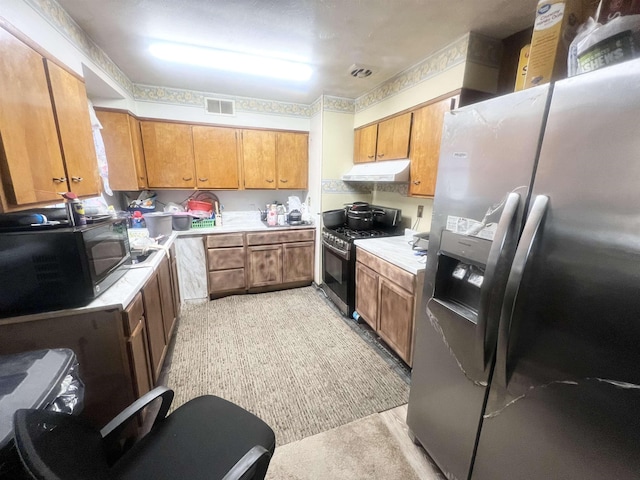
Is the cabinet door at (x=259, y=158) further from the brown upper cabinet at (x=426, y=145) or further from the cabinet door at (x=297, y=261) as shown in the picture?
the brown upper cabinet at (x=426, y=145)

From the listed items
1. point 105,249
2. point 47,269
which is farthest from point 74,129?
point 47,269

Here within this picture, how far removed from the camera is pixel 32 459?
50 centimetres

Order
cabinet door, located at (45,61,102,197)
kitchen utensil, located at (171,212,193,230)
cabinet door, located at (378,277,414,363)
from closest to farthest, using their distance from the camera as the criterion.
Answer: cabinet door, located at (45,61,102,197) < cabinet door, located at (378,277,414,363) < kitchen utensil, located at (171,212,193,230)

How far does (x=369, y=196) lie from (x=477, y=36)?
1.93 metres

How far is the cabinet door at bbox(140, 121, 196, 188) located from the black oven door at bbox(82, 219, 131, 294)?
1.57 metres

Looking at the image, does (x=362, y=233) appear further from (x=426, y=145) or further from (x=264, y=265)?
(x=264, y=265)

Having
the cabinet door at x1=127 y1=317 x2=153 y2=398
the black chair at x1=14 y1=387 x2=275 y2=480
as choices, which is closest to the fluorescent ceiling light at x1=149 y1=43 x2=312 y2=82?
the cabinet door at x1=127 y1=317 x2=153 y2=398

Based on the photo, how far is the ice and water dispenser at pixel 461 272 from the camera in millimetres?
1060

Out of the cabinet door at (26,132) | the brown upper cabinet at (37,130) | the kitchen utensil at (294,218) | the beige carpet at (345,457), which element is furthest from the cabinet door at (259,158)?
the beige carpet at (345,457)

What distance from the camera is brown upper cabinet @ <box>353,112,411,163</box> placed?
2.41 m

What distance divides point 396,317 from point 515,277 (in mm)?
1338

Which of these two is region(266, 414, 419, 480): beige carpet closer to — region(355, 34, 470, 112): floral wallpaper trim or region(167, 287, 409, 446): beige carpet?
region(167, 287, 409, 446): beige carpet

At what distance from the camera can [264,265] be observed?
11.1ft

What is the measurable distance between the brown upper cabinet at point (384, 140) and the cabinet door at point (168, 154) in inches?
80.9
